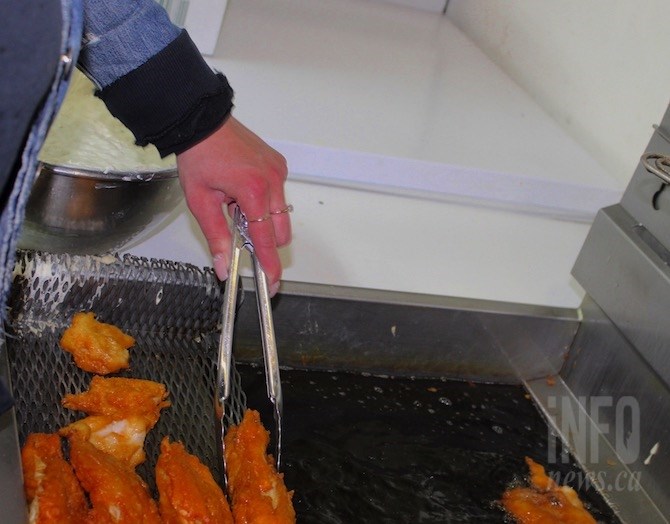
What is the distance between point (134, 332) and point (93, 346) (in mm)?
129

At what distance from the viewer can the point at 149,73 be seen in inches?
41.1

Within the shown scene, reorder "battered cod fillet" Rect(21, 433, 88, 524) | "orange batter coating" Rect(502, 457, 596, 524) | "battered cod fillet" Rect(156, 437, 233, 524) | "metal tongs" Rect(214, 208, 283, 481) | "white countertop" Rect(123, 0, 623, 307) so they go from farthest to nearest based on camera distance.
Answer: "white countertop" Rect(123, 0, 623, 307) < "orange batter coating" Rect(502, 457, 596, 524) < "metal tongs" Rect(214, 208, 283, 481) < "battered cod fillet" Rect(156, 437, 233, 524) < "battered cod fillet" Rect(21, 433, 88, 524)

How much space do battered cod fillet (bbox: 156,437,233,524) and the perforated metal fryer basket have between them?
0.14 ft

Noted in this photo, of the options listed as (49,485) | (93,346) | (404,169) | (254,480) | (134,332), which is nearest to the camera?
(49,485)

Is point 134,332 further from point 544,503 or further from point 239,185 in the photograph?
point 544,503

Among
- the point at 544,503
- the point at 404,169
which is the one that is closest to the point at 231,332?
the point at 544,503

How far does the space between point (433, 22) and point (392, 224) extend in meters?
1.52

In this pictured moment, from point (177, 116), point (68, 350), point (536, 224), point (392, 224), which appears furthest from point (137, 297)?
point (536, 224)

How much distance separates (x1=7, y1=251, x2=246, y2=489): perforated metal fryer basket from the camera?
3.96 ft

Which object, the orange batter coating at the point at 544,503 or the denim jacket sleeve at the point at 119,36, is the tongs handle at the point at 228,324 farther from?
the orange batter coating at the point at 544,503

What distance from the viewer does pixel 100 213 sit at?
137 cm

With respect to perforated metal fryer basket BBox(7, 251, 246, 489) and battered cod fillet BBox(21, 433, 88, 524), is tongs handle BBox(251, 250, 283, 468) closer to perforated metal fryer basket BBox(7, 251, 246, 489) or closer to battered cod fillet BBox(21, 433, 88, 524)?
perforated metal fryer basket BBox(7, 251, 246, 489)

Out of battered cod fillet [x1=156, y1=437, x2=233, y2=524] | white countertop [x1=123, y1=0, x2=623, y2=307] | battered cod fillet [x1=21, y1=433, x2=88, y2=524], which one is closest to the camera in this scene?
battered cod fillet [x1=21, y1=433, x2=88, y2=524]

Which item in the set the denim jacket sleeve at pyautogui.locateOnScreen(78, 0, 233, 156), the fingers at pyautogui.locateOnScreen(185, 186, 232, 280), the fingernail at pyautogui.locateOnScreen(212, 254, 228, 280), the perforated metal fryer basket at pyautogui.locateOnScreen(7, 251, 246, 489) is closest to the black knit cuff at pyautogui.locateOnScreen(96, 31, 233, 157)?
the denim jacket sleeve at pyautogui.locateOnScreen(78, 0, 233, 156)
